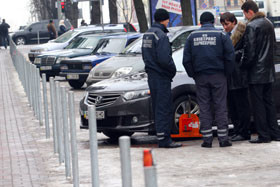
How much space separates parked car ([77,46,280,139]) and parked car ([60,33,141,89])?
947cm

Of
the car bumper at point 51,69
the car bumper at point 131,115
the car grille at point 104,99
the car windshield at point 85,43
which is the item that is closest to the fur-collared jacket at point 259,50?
the car bumper at point 131,115

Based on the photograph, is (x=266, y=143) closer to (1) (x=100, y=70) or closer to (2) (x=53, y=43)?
(1) (x=100, y=70)

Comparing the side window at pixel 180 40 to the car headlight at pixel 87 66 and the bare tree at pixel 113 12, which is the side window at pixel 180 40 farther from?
the bare tree at pixel 113 12

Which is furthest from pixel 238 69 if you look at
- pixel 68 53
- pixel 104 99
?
pixel 68 53

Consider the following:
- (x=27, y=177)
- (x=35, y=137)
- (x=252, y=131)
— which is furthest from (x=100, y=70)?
(x=27, y=177)

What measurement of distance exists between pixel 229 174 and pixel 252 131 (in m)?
3.50

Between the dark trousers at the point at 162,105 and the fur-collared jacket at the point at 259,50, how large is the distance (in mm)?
1059

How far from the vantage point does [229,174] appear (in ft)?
25.5

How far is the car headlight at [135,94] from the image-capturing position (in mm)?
10103

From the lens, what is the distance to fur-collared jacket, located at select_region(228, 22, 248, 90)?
9.89 m

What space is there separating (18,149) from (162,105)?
226 centimetres

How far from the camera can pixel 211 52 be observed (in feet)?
30.6

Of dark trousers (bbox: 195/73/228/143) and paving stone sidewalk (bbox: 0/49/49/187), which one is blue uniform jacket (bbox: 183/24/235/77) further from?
paving stone sidewalk (bbox: 0/49/49/187)

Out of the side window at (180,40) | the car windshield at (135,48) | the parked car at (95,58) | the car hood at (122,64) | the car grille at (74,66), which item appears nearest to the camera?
the side window at (180,40)
